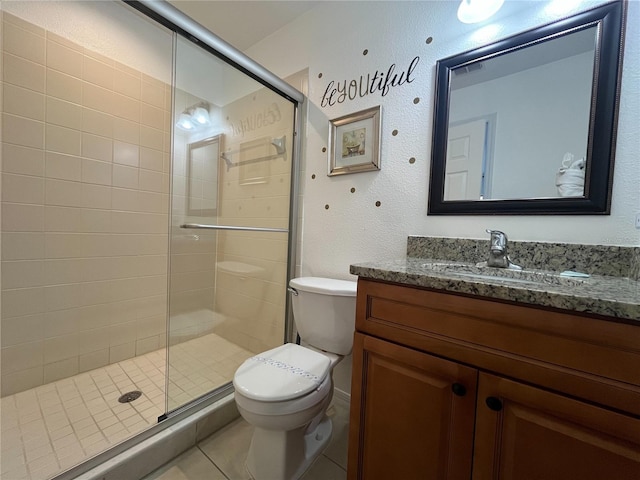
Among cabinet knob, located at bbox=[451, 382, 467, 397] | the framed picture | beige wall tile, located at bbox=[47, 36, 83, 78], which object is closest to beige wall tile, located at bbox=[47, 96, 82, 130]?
beige wall tile, located at bbox=[47, 36, 83, 78]

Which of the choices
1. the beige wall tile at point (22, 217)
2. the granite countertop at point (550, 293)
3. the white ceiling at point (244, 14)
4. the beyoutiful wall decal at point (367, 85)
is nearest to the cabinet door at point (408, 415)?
the granite countertop at point (550, 293)

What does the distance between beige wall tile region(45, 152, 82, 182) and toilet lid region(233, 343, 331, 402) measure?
1.53m

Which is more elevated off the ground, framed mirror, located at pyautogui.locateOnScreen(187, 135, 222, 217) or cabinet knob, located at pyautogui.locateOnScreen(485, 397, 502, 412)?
framed mirror, located at pyautogui.locateOnScreen(187, 135, 222, 217)

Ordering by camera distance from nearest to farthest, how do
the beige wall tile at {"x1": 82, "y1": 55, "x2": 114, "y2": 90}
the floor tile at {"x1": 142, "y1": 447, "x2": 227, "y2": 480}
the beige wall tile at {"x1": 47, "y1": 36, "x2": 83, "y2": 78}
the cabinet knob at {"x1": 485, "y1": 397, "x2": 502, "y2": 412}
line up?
the cabinet knob at {"x1": 485, "y1": 397, "x2": 502, "y2": 412}
the floor tile at {"x1": 142, "y1": 447, "x2": 227, "y2": 480}
the beige wall tile at {"x1": 47, "y1": 36, "x2": 83, "y2": 78}
the beige wall tile at {"x1": 82, "y1": 55, "x2": 114, "y2": 90}

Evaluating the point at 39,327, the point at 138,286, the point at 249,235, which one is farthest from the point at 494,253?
the point at 39,327

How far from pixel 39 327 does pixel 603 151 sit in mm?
2728

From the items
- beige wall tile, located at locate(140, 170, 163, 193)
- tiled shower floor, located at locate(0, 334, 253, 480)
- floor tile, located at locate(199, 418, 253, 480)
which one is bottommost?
floor tile, located at locate(199, 418, 253, 480)

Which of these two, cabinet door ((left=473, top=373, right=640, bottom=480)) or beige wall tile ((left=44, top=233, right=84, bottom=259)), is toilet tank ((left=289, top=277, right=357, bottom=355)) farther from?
beige wall tile ((left=44, top=233, right=84, bottom=259))

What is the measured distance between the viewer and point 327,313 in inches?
49.4

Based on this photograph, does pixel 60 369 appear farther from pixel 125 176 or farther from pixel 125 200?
pixel 125 176

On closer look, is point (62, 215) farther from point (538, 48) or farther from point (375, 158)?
point (538, 48)

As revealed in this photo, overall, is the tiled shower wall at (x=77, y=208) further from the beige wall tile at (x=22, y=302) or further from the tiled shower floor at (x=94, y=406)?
the tiled shower floor at (x=94, y=406)

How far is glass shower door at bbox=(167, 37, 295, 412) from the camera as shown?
4.48ft

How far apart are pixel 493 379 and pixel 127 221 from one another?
2128mm
